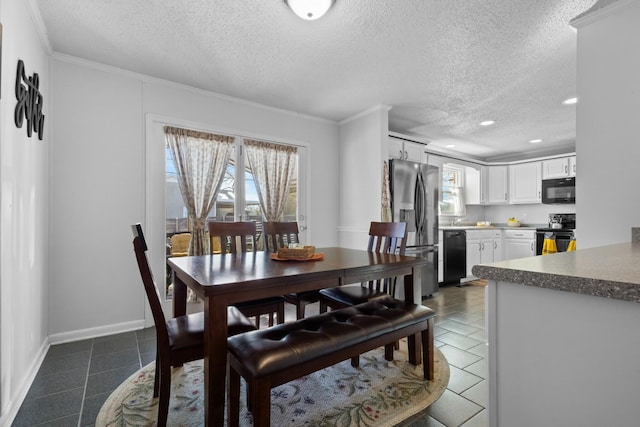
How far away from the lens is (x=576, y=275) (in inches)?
26.6

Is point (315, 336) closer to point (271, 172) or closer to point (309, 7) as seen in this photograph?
point (309, 7)

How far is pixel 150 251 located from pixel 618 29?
3.98m

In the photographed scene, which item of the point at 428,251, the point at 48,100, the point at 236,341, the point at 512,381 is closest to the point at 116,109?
Result: the point at 48,100

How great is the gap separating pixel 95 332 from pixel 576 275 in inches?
135

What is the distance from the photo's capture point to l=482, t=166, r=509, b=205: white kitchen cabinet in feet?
19.9

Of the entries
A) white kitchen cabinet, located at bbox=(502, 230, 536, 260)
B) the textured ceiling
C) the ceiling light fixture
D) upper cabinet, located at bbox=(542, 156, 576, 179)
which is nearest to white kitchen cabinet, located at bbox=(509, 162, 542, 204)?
upper cabinet, located at bbox=(542, 156, 576, 179)

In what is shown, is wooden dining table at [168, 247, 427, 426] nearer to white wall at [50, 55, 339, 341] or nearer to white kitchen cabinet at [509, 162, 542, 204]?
white wall at [50, 55, 339, 341]

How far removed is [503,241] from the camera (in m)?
5.63

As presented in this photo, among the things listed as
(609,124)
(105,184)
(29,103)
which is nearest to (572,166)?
(609,124)

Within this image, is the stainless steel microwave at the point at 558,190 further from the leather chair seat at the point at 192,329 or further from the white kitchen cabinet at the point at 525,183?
the leather chair seat at the point at 192,329

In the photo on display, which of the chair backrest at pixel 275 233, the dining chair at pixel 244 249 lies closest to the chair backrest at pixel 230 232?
the dining chair at pixel 244 249

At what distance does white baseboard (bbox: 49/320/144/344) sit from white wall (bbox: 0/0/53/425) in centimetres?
13

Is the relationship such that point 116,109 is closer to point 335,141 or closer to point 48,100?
point 48,100

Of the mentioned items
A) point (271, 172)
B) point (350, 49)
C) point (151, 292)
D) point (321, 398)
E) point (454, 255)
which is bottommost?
point (321, 398)
